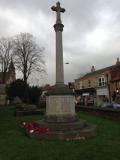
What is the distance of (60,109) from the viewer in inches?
539

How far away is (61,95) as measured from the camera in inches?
543

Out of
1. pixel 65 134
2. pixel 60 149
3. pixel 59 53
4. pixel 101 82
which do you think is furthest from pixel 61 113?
pixel 101 82

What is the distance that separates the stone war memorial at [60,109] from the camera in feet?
40.6

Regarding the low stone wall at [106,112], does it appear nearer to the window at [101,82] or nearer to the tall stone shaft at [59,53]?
the tall stone shaft at [59,53]

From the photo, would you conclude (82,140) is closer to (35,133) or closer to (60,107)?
(35,133)

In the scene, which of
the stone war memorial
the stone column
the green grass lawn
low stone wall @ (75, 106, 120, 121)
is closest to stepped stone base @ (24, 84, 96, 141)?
the stone war memorial

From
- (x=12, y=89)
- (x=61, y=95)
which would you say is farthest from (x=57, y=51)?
(x=12, y=89)

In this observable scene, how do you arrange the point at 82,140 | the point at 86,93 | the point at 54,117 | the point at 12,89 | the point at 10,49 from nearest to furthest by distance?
the point at 82,140
the point at 54,117
the point at 12,89
the point at 10,49
the point at 86,93

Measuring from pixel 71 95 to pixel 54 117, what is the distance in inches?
58.1

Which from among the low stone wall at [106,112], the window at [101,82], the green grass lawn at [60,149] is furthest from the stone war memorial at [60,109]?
the window at [101,82]

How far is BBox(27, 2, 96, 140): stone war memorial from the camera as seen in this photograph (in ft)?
40.6

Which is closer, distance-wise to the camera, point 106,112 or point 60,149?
point 60,149

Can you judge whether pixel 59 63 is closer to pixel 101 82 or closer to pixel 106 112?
pixel 106 112

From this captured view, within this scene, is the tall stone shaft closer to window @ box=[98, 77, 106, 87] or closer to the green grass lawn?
the green grass lawn
